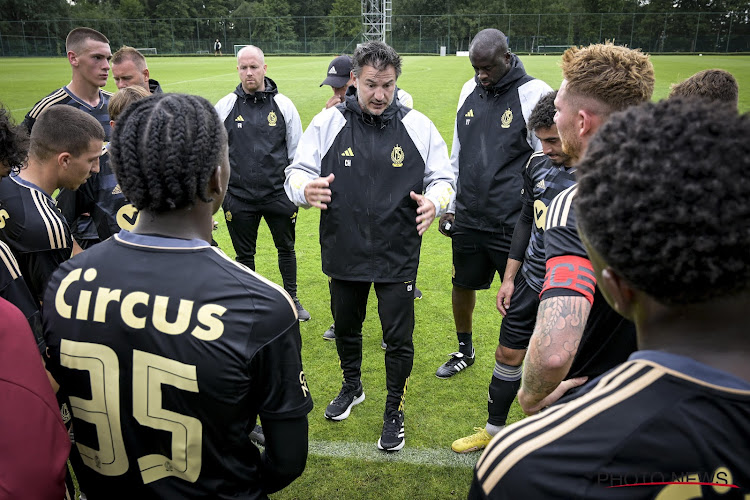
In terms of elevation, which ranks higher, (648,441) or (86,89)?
(86,89)

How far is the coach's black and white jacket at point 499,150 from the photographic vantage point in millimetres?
4113

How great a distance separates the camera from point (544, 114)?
322 centimetres

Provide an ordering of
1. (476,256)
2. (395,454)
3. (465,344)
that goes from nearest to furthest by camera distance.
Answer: (395,454), (476,256), (465,344)

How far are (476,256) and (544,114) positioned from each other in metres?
1.42

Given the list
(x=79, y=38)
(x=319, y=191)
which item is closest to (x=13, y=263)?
(x=319, y=191)

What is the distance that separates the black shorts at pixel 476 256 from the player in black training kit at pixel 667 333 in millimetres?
3171

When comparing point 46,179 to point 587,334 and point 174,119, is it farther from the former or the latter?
point 587,334

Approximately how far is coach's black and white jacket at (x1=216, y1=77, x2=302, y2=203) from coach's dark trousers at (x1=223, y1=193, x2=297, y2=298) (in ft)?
0.28

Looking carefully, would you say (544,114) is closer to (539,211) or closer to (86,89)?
(539,211)

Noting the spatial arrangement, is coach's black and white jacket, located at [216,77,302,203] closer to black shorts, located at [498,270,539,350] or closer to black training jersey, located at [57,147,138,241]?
black training jersey, located at [57,147,138,241]

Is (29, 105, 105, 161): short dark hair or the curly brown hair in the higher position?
the curly brown hair

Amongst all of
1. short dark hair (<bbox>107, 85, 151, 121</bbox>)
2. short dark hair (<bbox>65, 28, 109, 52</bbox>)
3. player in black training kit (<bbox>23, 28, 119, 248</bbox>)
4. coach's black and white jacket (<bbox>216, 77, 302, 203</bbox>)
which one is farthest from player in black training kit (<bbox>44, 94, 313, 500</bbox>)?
short dark hair (<bbox>65, 28, 109, 52</bbox>)

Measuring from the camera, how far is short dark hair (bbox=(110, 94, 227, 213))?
154cm

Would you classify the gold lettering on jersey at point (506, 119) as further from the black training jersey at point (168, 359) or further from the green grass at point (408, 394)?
the black training jersey at point (168, 359)
